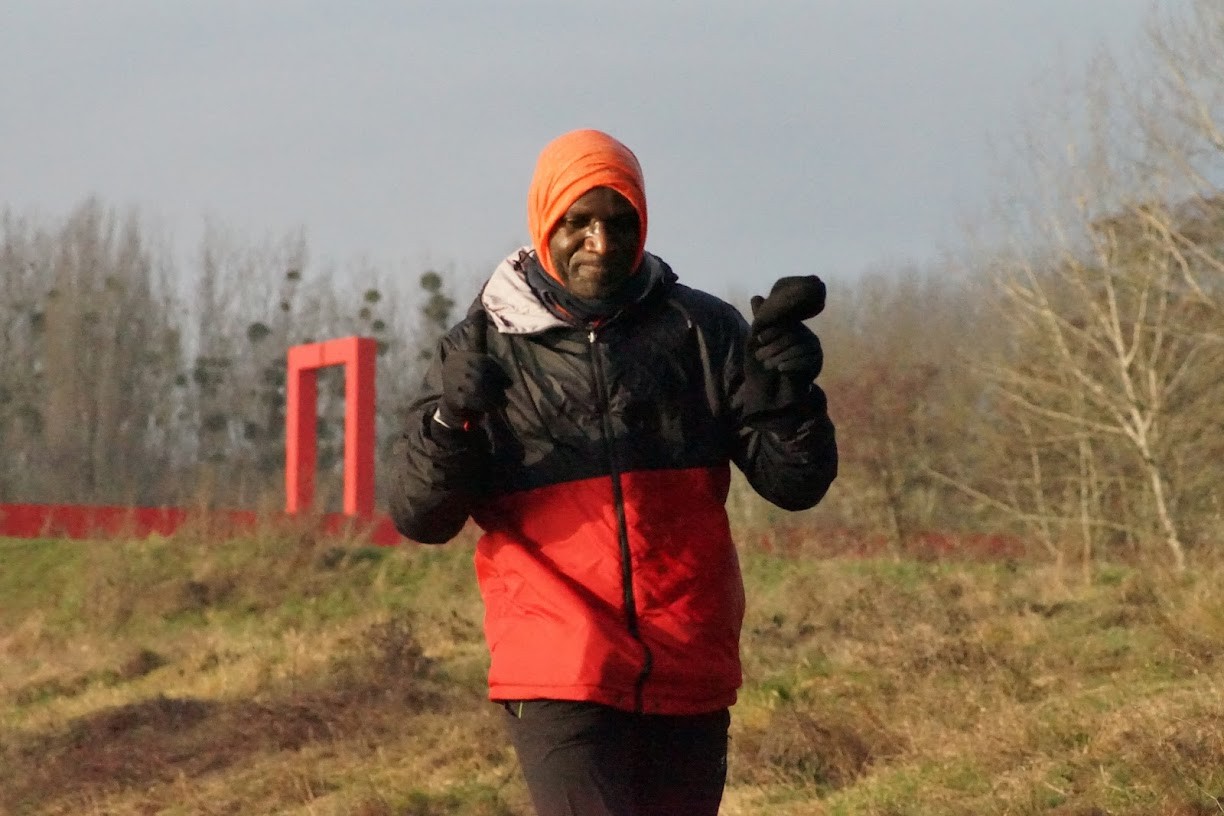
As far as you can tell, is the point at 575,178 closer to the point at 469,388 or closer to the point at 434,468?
the point at 469,388

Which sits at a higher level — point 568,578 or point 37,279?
point 37,279

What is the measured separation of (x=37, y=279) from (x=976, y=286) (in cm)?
3140

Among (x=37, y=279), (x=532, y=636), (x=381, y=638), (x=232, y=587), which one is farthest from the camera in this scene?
(x=37, y=279)

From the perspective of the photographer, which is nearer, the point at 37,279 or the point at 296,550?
the point at 296,550

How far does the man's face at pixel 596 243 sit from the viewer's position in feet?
10.0

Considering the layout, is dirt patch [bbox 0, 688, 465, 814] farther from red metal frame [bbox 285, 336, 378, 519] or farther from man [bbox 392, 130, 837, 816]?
red metal frame [bbox 285, 336, 378, 519]

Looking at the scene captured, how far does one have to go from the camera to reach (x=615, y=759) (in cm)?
295

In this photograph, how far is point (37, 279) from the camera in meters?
49.3

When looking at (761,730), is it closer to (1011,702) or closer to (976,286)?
(1011,702)

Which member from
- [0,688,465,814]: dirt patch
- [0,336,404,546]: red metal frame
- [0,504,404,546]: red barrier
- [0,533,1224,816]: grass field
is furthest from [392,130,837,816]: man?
[0,336,404,546]: red metal frame

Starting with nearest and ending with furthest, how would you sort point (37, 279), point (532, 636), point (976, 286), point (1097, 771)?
point (532, 636) < point (1097, 771) < point (976, 286) < point (37, 279)

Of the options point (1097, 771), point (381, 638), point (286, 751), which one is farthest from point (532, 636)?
point (381, 638)

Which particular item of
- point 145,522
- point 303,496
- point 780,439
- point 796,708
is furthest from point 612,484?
point 145,522

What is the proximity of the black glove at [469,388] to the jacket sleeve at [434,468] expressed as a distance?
29 mm
